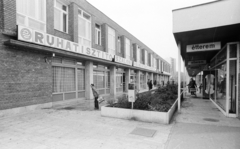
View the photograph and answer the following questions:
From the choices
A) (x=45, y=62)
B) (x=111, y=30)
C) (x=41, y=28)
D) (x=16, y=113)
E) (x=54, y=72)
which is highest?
(x=111, y=30)

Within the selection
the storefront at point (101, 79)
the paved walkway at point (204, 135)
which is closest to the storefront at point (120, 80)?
the storefront at point (101, 79)

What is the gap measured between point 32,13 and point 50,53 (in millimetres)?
2460

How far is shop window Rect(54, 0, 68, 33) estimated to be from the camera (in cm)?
1045

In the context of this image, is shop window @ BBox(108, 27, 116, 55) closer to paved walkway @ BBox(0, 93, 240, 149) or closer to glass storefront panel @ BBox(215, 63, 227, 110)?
glass storefront panel @ BBox(215, 63, 227, 110)

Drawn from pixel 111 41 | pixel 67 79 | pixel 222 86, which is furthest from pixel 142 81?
pixel 222 86

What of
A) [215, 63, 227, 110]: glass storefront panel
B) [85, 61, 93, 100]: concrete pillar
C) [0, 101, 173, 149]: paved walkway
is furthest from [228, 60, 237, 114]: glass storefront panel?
[85, 61, 93, 100]: concrete pillar

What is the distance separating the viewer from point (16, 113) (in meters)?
7.13

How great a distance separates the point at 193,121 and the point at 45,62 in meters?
8.54

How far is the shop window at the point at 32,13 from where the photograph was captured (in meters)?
7.86

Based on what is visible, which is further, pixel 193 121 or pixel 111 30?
pixel 111 30

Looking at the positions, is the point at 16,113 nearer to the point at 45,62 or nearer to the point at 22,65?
the point at 22,65

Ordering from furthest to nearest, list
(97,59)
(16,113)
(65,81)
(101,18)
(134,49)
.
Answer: (134,49)
(101,18)
(97,59)
(65,81)
(16,113)

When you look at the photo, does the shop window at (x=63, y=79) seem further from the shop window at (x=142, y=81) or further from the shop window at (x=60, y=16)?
the shop window at (x=142, y=81)

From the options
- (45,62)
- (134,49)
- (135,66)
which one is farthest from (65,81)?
(134,49)
